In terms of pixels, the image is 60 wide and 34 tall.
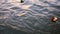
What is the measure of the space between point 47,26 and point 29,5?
1.48ft

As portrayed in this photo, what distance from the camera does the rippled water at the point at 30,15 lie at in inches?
41.4

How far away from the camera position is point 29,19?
1.13m

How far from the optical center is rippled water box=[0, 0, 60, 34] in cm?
105

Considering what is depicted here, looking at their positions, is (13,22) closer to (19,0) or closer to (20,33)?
(20,33)

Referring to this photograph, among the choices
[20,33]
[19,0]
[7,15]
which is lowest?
[20,33]

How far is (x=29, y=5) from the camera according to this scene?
4.50 ft

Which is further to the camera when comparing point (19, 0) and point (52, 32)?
point (19, 0)

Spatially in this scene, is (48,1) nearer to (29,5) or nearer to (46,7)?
(46,7)

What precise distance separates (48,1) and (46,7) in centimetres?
15

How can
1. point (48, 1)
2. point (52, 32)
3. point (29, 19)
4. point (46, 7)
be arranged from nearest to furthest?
point (52, 32) → point (29, 19) → point (46, 7) → point (48, 1)

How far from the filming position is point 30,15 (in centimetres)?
119

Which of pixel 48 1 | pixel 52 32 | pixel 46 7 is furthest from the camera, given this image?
pixel 48 1

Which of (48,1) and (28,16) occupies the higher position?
(48,1)

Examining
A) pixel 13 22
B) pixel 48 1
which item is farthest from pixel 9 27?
pixel 48 1
